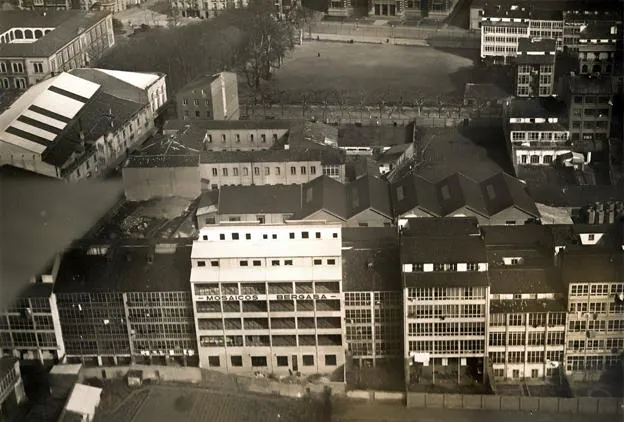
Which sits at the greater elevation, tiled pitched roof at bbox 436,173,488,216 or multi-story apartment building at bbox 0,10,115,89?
multi-story apartment building at bbox 0,10,115,89

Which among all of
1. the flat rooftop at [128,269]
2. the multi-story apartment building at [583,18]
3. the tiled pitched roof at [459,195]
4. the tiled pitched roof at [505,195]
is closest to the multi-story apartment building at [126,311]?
the flat rooftop at [128,269]

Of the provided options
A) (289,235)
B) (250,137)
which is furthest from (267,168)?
(289,235)

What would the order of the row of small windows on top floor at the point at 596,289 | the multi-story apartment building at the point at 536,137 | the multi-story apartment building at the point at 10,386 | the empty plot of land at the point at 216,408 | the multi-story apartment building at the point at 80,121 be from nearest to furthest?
the multi-story apartment building at the point at 10,386 → the empty plot of land at the point at 216,408 → the row of small windows on top floor at the point at 596,289 → the multi-story apartment building at the point at 80,121 → the multi-story apartment building at the point at 536,137

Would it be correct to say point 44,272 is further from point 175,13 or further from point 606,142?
point 175,13

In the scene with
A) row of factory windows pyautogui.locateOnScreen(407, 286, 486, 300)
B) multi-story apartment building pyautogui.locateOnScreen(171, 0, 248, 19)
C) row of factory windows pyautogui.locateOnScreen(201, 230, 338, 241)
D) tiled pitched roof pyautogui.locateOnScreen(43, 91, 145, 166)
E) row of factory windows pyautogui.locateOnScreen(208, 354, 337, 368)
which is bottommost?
row of factory windows pyautogui.locateOnScreen(208, 354, 337, 368)

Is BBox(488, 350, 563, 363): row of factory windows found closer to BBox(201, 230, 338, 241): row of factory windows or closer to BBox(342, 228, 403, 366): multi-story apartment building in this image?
BBox(342, 228, 403, 366): multi-story apartment building

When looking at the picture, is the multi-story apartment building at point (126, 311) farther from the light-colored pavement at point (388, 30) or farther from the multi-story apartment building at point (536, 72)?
the light-colored pavement at point (388, 30)

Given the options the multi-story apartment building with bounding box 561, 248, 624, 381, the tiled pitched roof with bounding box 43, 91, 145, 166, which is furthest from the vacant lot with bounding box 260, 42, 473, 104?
the multi-story apartment building with bounding box 561, 248, 624, 381
